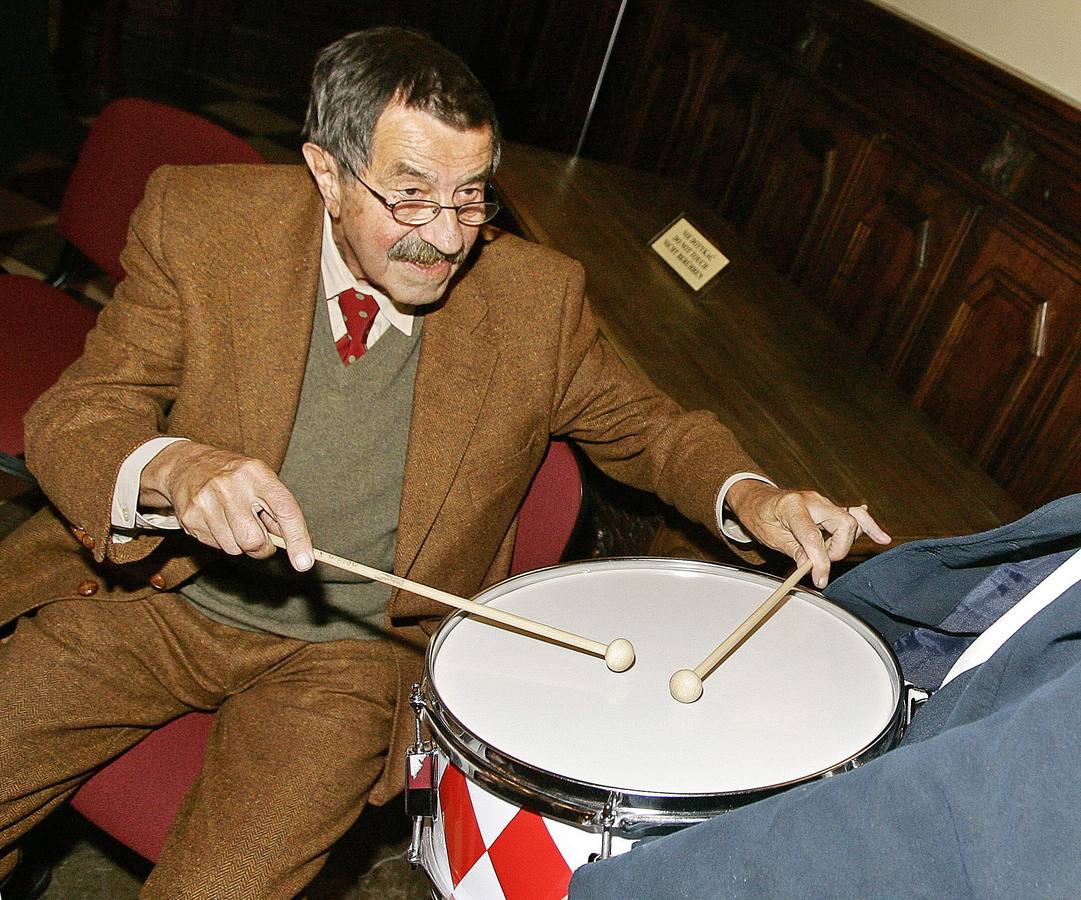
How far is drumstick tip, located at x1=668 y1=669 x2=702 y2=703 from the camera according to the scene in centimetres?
133

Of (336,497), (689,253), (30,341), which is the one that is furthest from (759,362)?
(30,341)

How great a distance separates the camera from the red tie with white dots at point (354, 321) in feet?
5.93

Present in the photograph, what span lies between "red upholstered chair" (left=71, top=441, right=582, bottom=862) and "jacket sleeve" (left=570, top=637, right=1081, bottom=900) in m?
0.92

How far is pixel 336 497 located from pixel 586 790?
0.77 meters

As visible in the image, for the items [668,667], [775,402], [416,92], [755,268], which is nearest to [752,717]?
[668,667]

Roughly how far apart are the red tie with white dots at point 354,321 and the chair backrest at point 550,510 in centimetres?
38

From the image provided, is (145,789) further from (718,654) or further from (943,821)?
(943,821)

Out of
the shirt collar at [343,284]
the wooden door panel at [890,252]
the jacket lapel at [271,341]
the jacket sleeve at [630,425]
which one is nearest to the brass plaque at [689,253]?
the wooden door panel at [890,252]

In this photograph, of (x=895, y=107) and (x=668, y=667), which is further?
(x=895, y=107)

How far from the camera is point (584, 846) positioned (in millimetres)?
1214

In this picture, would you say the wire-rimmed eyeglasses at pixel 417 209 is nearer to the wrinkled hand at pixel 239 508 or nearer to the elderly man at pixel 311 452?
the elderly man at pixel 311 452

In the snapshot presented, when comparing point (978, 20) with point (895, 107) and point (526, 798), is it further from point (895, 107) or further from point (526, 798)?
point (526, 798)

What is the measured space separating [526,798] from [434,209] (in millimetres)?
862

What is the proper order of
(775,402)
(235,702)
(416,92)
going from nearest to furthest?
(416,92), (235,702), (775,402)
